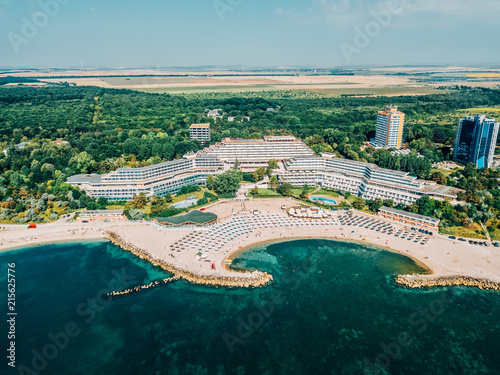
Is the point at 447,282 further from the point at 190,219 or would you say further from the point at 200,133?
the point at 200,133

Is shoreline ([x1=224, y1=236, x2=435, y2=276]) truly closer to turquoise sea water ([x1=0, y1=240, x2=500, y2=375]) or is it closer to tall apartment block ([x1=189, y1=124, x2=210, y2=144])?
turquoise sea water ([x1=0, y1=240, x2=500, y2=375])

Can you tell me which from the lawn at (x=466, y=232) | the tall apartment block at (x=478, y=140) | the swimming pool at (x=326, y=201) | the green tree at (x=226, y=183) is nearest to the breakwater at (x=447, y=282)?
the lawn at (x=466, y=232)

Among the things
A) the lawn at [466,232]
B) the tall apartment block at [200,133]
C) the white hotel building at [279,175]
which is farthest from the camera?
the tall apartment block at [200,133]

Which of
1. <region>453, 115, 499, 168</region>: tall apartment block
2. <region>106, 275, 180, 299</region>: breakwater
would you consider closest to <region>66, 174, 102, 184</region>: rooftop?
<region>106, 275, 180, 299</region>: breakwater

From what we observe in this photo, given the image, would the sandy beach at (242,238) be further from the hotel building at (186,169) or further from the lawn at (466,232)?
the hotel building at (186,169)

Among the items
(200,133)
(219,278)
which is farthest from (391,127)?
(219,278)

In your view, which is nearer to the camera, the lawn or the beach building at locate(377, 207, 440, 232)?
the lawn

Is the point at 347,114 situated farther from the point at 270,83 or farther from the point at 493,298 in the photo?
the point at 270,83
